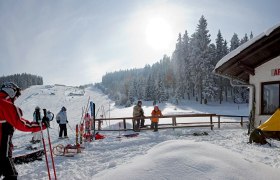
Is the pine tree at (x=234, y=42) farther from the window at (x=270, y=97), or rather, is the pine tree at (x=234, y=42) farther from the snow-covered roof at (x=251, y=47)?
the window at (x=270, y=97)

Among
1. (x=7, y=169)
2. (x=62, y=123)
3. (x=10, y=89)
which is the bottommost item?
(x=62, y=123)

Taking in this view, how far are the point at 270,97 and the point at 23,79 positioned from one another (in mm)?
176192

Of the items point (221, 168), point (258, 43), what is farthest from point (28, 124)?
point (258, 43)

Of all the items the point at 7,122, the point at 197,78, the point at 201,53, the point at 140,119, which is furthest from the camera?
the point at 197,78

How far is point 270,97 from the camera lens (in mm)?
12805

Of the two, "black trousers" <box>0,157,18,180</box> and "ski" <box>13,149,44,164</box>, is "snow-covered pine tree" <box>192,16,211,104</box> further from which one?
"black trousers" <box>0,157,18,180</box>

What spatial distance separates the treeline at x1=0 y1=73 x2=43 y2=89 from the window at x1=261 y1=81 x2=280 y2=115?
15975 centimetres

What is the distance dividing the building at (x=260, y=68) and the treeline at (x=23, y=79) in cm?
15913

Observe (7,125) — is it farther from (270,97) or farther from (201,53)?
→ (201,53)

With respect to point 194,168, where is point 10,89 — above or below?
above

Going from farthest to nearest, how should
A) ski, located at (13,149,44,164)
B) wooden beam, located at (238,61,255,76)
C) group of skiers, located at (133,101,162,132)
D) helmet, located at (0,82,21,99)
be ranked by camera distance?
group of skiers, located at (133,101,162,132) → wooden beam, located at (238,61,255,76) → ski, located at (13,149,44,164) → helmet, located at (0,82,21,99)

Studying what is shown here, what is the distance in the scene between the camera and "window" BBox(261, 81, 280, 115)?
40.9 ft

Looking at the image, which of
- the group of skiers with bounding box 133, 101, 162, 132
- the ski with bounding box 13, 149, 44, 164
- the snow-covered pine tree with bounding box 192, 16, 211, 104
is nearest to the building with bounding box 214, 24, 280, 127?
the group of skiers with bounding box 133, 101, 162, 132

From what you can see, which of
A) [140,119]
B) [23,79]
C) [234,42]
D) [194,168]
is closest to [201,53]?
[234,42]
